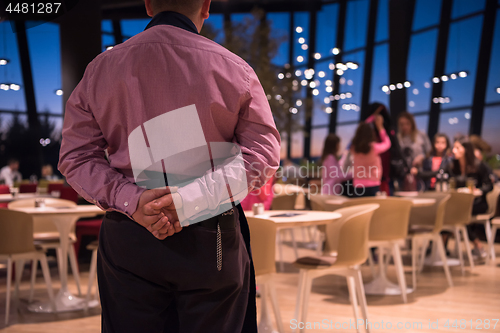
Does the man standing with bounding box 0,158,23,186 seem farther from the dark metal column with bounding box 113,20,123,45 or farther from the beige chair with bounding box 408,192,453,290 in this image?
the beige chair with bounding box 408,192,453,290

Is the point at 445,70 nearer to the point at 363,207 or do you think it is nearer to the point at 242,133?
the point at 363,207

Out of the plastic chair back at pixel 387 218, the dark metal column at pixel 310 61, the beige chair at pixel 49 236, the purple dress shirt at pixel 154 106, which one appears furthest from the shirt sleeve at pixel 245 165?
the dark metal column at pixel 310 61

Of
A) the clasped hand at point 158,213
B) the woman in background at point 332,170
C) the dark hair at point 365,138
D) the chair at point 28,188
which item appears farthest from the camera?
the chair at point 28,188

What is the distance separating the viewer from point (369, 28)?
11578 mm

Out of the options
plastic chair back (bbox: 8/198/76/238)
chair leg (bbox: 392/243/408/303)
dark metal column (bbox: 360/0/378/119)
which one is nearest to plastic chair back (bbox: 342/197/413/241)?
chair leg (bbox: 392/243/408/303)

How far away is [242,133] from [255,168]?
10 centimetres

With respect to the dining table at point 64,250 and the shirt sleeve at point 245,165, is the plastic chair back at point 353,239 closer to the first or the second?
the shirt sleeve at point 245,165

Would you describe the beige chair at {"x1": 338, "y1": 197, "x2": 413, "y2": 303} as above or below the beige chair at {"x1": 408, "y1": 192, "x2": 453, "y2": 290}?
above

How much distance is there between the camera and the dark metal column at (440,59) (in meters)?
9.85

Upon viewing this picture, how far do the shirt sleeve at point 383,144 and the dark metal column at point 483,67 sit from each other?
15.7 ft

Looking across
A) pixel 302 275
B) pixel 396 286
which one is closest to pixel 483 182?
pixel 396 286

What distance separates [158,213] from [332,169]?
16.5 ft

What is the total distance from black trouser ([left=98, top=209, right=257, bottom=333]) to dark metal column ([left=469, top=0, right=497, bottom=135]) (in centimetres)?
942

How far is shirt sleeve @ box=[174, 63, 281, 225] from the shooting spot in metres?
1.03
